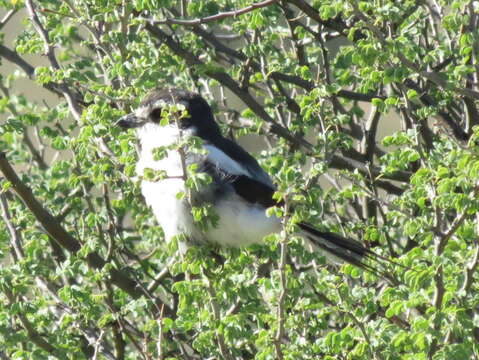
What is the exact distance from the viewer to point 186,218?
11.9 ft

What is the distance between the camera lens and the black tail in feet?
11.0

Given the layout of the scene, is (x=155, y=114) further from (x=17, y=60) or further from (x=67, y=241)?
(x=17, y=60)

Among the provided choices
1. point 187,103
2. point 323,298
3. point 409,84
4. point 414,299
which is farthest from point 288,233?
point 409,84

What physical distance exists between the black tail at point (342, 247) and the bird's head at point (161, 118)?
0.67 m

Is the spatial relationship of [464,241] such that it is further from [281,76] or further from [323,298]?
[281,76]

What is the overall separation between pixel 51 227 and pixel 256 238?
0.87 m

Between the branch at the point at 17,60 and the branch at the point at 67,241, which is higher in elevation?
the branch at the point at 17,60

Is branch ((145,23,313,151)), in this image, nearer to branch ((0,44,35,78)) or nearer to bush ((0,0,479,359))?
bush ((0,0,479,359))

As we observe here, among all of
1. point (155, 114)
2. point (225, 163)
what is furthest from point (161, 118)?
point (225, 163)

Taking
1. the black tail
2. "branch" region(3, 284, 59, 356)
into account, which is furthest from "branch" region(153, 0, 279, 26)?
"branch" region(3, 284, 59, 356)

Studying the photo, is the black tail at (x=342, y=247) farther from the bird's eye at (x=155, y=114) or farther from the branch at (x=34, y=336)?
the branch at (x=34, y=336)

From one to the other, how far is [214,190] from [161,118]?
40 centimetres

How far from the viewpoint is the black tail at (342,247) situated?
11.0 ft

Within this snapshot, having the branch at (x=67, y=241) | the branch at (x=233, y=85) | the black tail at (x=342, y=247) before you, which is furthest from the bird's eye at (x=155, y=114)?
the black tail at (x=342, y=247)
